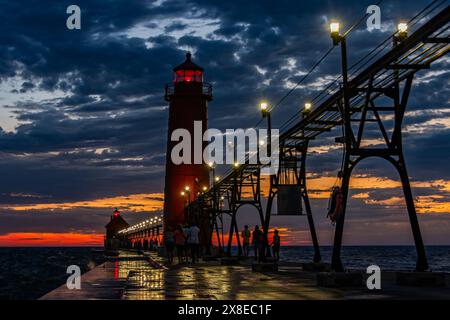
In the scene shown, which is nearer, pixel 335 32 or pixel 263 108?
pixel 335 32

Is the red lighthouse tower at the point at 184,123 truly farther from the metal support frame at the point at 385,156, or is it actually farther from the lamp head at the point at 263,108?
the metal support frame at the point at 385,156

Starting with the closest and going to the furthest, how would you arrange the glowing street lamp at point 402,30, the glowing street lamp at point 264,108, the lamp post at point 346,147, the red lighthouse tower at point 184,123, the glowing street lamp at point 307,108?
the glowing street lamp at point 402,30 → the lamp post at point 346,147 → the glowing street lamp at point 307,108 → the glowing street lamp at point 264,108 → the red lighthouse tower at point 184,123

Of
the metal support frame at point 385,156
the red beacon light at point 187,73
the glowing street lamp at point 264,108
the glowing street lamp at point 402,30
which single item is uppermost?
the red beacon light at point 187,73

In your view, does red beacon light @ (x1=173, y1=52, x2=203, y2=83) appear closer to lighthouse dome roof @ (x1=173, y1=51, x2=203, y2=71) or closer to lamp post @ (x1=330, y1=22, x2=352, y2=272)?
lighthouse dome roof @ (x1=173, y1=51, x2=203, y2=71)

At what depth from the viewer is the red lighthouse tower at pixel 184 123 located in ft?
204

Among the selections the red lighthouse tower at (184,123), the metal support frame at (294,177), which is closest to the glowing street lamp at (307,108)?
the metal support frame at (294,177)

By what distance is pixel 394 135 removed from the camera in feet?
56.8

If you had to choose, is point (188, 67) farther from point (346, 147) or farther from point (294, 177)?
point (346, 147)

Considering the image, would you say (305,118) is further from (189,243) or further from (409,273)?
(189,243)

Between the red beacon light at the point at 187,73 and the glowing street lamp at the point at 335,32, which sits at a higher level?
the red beacon light at the point at 187,73

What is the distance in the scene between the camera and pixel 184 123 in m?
61.9

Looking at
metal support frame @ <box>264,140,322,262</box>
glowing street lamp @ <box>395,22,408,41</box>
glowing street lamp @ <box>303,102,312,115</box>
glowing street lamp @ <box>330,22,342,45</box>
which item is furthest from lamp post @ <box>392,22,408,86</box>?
metal support frame @ <box>264,140,322,262</box>

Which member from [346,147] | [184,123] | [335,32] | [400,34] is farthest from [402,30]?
[184,123]
